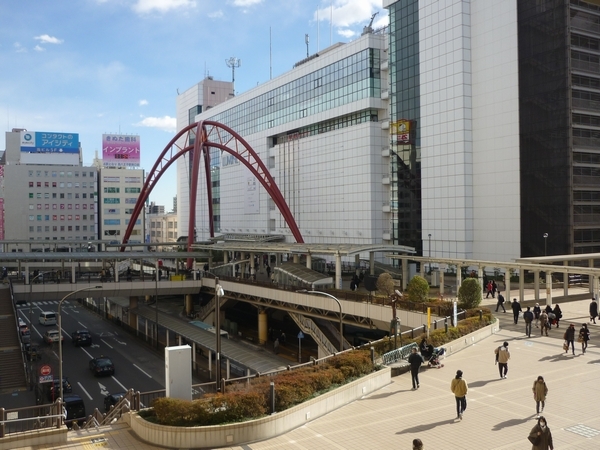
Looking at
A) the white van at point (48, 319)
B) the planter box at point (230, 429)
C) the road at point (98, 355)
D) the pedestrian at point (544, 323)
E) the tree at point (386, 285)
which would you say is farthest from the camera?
the white van at point (48, 319)

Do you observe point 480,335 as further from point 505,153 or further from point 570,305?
point 505,153

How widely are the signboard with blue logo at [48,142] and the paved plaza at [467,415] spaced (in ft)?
393

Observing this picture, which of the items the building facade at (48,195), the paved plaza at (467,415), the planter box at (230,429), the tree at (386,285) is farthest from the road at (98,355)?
the building facade at (48,195)

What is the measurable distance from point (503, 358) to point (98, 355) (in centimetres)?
4171

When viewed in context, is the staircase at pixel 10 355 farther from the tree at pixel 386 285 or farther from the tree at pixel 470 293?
the tree at pixel 470 293

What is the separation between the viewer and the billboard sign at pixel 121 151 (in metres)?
126

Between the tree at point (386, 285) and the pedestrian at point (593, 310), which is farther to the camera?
the tree at point (386, 285)

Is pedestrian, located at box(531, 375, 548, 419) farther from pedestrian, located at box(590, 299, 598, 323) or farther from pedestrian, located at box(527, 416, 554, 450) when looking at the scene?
pedestrian, located at box(590, 299, 598, 323)

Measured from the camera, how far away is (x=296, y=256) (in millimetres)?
52656

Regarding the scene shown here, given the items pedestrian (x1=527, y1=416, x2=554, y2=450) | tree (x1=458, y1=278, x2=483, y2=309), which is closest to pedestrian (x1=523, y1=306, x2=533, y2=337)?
tree (x1=458, y1=278, x2=483, y2=309)

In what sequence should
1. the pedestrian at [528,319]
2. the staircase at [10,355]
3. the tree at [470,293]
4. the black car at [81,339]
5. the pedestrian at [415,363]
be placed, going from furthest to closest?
1. the black car at [81,339]
2. the staircase at [10,355]
3. the tree at [470,293]
4. the pedestrian at [528,319]
5. the pedestrian at [415,363]

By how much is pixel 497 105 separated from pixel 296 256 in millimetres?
26482

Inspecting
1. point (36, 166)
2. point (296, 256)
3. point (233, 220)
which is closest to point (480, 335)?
point (296, 256)

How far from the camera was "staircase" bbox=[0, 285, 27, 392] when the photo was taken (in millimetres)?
37594
